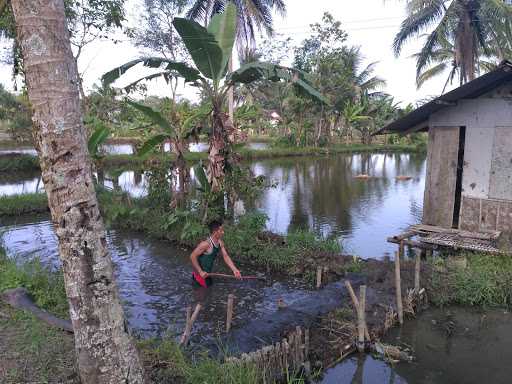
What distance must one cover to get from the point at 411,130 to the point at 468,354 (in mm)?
5598

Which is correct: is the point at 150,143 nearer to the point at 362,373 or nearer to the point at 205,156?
the point at 362,373

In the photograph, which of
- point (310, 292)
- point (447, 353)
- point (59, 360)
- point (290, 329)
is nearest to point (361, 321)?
point (290, 329)

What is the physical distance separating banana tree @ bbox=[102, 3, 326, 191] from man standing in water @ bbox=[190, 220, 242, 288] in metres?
1.98

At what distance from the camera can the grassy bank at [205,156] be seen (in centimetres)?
2125

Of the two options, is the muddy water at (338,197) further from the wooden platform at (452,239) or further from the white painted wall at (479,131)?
the white painted wall at (479,131)

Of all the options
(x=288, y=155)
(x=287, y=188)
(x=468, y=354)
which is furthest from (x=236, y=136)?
(x=288, y=155)

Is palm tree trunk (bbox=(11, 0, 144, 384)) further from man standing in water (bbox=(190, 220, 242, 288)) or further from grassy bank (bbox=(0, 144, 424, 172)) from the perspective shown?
grassy bank (bbox=(0, 144, 424, 172))

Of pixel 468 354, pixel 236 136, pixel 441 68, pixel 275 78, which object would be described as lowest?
pixel 468 354

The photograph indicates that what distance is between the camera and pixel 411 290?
20.3 feet

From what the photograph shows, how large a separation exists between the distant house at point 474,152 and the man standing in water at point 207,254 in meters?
4.78

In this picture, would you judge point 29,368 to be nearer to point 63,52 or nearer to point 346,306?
point 63,52

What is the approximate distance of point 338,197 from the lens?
16.4 metres

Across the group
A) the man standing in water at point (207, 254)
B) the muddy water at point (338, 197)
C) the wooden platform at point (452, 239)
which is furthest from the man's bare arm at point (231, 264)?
the wooden platform at point (452, 239)

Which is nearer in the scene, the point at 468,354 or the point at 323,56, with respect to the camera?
the point at 468,354
